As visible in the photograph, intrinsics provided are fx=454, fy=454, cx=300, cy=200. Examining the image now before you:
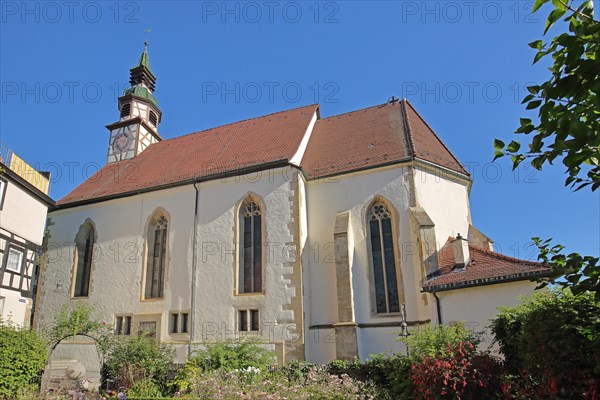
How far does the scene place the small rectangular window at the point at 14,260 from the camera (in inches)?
Answer: 559

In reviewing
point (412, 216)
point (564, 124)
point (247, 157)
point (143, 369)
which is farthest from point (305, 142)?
point (564, 124)

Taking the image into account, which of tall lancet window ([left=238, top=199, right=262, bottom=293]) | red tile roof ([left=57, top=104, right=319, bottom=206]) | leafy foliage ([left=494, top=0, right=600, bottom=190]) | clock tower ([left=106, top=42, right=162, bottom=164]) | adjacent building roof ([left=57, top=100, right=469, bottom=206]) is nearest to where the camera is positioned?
leafy foliage ([left=494, top=0, right=600, bottom=190])

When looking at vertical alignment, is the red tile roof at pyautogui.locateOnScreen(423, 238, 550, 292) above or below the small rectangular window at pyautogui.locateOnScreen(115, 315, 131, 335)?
above

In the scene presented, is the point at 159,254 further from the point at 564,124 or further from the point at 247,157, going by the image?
the point at 564,124

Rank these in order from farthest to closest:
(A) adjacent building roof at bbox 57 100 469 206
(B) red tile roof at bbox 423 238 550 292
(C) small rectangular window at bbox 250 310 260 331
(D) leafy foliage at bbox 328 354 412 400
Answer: (A) adjacent building roof at bbox 57 100 469 206 → (C) small rectangular window at bbox 250 310 260 331 → (B) red tile roof at bbox 423 238 550 292 → (D) leafy foliage at bbox 328 354 412 400

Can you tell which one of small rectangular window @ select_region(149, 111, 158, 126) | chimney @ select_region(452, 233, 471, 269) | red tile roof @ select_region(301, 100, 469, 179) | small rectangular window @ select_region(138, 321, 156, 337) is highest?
small rectangular window @ select_region(149, 111, 158, 126)

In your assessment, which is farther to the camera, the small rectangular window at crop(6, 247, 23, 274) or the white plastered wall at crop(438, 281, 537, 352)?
the small rectangular window at crop(6, 247, 23, 274)

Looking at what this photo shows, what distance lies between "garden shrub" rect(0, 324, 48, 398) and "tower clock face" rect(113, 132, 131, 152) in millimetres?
13523

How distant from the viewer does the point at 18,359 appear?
1059cm

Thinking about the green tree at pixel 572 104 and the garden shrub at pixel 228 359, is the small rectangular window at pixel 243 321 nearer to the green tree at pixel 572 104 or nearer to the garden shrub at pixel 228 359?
the garden shrub at pixel 228 359

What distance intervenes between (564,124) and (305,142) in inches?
621

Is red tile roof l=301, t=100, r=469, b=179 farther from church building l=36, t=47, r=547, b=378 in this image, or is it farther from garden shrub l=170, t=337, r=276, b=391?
garden shrub l=170, t=337, r=276, b=391

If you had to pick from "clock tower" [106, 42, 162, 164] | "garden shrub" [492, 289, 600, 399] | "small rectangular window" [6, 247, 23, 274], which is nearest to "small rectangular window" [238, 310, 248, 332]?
"small rectangular window" [6, 247, 23, 274]

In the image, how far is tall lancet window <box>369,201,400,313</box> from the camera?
14180 millimetres
